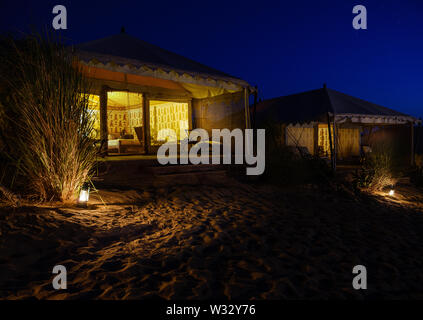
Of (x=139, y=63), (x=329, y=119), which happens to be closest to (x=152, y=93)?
(x=139, y=63)

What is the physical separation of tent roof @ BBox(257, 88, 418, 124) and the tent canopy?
499cm

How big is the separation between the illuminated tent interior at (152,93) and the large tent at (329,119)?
3977 millimetres

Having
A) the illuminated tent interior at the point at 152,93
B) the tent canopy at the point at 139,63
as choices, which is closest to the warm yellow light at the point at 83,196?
the illuminated tent interior at the point at 152,93

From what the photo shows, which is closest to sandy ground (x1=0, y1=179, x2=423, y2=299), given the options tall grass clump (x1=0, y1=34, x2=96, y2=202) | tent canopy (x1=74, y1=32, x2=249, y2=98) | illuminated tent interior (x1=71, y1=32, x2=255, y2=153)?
tall grass clump (x1=0, y1=34, x2=96, y2=202)

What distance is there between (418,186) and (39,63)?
1177cm

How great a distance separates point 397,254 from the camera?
11.0 ft

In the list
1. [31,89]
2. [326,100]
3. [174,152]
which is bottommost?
[174,152]

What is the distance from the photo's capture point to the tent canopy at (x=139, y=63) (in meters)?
5.46

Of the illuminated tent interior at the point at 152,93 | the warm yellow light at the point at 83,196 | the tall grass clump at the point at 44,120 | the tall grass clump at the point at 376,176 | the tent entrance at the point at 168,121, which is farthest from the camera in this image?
the tent entrance at the point at 168,121

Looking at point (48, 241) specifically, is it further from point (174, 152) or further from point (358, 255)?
point (174, 152)

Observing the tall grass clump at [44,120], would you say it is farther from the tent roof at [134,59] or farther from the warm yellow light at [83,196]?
the tent roof at [134,59]

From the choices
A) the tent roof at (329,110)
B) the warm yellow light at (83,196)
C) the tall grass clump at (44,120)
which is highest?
the tent roof at (329,110)

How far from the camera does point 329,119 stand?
391 inches
